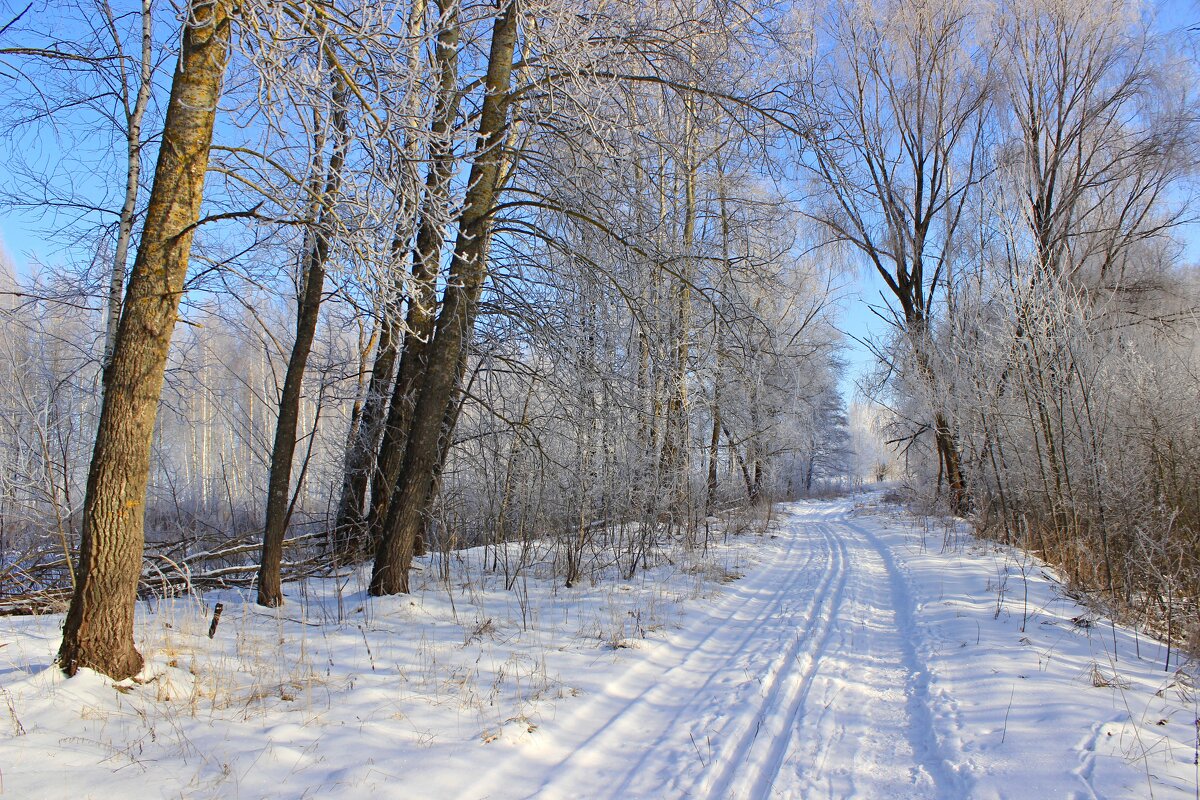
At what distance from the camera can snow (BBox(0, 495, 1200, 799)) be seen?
283cm

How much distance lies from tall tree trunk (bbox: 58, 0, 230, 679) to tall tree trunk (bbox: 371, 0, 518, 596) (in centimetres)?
266

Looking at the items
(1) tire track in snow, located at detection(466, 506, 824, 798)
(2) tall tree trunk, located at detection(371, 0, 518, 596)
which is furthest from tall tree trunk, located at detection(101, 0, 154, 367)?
(1) tire track in snow, located at detection(466, 506, 824, 798)

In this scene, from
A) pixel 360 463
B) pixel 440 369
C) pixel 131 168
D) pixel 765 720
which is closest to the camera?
pixel 765 720

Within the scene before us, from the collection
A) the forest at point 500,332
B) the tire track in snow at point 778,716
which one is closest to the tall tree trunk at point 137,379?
the forest at point 500,332

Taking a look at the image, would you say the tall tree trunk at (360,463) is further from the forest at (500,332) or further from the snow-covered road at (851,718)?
the snow-covered road at (851,718)

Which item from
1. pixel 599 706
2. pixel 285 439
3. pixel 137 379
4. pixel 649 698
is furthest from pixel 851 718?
pixel 285 439

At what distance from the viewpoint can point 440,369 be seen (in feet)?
20.9

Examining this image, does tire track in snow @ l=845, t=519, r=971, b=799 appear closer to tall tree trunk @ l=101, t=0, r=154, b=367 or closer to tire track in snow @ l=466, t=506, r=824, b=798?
tire track in snow @ l=466, t=506, r=824, b=798

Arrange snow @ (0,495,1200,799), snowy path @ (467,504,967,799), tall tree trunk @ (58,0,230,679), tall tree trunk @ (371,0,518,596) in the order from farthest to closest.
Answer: tall tree trunk @ (371,0,518,596) < tall tree trunk @ (58,0,230,679) < snowy path @ (467,504,967,799) < snow @ (0,495,1200,799)

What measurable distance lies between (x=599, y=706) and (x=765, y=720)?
3.34 ft

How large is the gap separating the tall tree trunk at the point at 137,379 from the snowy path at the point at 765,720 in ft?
8.05

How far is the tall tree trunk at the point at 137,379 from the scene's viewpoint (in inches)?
136

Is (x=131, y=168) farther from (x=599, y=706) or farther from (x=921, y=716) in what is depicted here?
(x=921, y=716)

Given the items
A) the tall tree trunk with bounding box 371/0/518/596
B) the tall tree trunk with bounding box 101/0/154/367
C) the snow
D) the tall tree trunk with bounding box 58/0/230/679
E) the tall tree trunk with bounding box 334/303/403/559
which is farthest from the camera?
the tall tree trunk with bounding box 334/303/403/559
